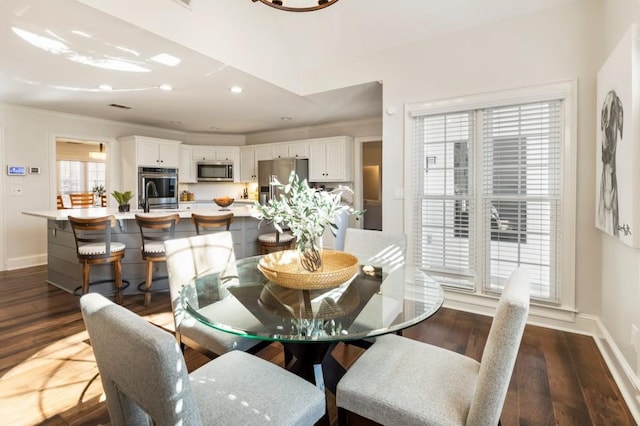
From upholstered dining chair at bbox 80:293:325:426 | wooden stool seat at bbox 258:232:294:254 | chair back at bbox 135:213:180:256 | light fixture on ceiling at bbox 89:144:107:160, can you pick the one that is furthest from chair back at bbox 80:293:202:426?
light fixture on ceiling at bbox 89:144:107:160

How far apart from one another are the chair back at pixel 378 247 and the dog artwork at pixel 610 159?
134 cm

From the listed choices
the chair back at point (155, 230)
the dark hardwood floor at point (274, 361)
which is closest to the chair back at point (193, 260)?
the dark hardwood floor at point (274, 361)

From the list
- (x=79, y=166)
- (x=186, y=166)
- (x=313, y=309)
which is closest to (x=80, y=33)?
(x=313, y=309)

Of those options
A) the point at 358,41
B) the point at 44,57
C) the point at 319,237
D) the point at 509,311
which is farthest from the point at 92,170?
the point at 509,311

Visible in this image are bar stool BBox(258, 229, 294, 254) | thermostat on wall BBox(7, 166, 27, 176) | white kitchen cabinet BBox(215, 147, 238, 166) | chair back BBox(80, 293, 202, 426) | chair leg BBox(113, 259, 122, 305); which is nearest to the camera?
chair back BBox(80, 293, 202, 426)

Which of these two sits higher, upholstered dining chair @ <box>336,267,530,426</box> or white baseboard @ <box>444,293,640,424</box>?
upholstered dining chair @ <box>336,267,530,426</box>

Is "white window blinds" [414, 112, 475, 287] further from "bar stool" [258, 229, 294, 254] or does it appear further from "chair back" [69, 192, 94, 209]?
"chair back" [69, 192, 94, 209]

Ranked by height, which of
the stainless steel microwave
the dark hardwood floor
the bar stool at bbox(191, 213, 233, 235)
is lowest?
the dark hardwood floor

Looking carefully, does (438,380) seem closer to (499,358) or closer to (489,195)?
(499,358)

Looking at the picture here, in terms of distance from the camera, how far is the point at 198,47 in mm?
2963

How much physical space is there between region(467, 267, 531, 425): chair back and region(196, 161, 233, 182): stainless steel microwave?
22.0 feet

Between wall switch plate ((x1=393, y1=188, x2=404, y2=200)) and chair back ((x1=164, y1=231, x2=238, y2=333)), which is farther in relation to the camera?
wall switch plate ((x1=393, y1=188, x2=404, y2=200))

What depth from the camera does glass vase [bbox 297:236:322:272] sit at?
170 centimetres

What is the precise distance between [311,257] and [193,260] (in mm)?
864
